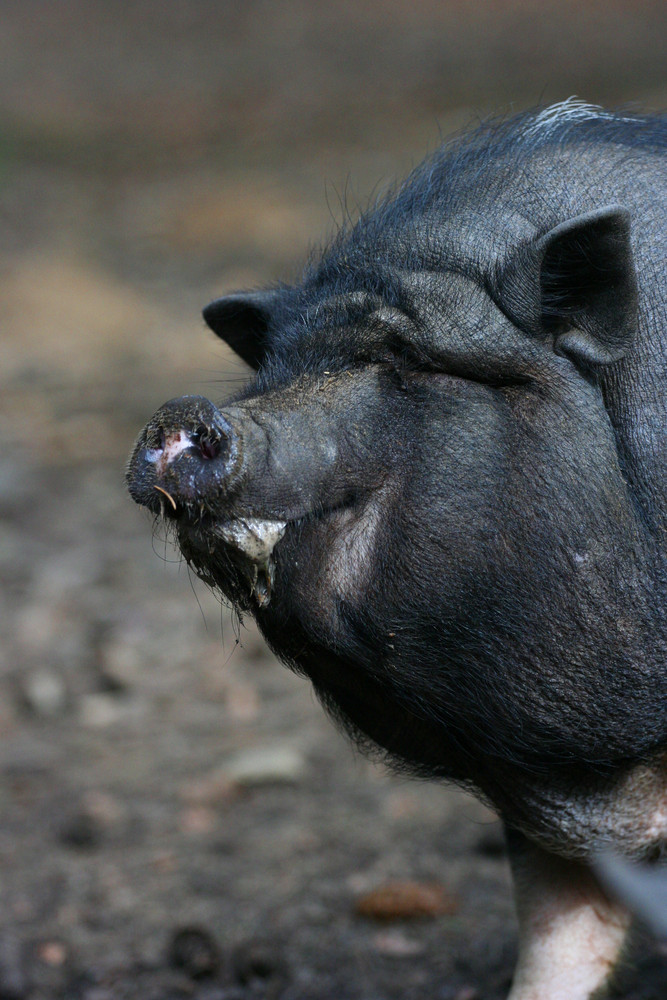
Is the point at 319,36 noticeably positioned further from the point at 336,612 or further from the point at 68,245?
the point at 336,612

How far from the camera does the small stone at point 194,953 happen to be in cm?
387

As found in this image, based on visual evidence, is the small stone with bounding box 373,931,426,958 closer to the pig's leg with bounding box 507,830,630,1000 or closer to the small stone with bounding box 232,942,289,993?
the small stone with bounding box 232,942,289,993

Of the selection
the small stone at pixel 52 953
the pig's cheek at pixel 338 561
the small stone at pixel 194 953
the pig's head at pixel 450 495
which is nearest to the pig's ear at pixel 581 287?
the pig's head at pixel 450 495

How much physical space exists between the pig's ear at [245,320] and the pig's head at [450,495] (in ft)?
1.42

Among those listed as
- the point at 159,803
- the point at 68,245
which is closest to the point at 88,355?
the point at 68,245

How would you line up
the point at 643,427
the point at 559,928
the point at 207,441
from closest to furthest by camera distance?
the point at 207,441 → the point at 643,427 → the point at 559,928

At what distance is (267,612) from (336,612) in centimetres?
16

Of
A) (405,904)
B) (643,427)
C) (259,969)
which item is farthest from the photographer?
(405,904)

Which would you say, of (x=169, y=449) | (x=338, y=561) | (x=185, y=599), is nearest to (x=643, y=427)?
(x=338, y=561)

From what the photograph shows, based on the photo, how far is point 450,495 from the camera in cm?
256

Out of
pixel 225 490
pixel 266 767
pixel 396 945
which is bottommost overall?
pixel 396 945

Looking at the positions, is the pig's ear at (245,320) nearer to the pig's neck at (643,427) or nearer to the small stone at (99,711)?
the pig's neck at (643,427)

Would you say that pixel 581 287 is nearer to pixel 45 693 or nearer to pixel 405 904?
pixel 405 904

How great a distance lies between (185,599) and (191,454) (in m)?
4.31
